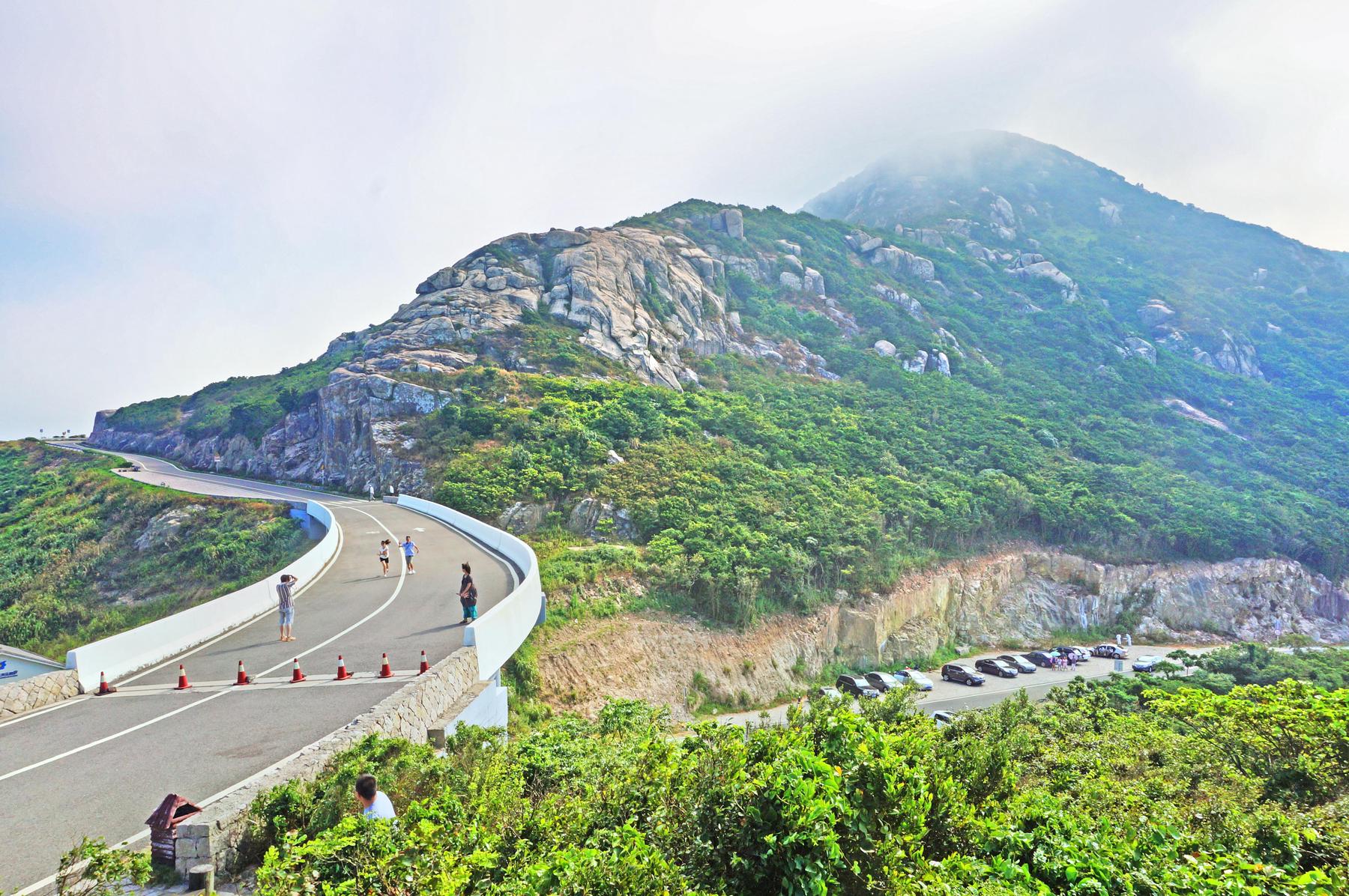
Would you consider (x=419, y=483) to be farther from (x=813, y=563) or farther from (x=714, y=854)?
(x=714, y=854)

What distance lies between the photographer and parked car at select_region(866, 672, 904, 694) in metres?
27.0

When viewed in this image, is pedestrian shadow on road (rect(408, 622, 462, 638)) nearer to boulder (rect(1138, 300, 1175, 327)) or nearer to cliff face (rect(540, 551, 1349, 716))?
cliff face (rect(540, 551, 1349, 716))

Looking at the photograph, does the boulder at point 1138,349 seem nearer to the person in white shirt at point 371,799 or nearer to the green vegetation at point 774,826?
the green vegetation at point 774,826

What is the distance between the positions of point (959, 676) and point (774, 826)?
2970cm

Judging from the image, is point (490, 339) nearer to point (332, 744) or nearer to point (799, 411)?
point (799, 411)

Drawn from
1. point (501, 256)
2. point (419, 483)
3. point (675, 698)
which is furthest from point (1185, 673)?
point (501, 256)

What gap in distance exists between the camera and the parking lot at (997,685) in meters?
25.6

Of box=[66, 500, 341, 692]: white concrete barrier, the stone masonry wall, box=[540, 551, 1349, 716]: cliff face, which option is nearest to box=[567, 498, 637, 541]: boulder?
box=[540, 551, 1349, 716]: cliff face

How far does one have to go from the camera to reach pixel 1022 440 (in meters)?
48.2

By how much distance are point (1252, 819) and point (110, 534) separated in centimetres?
3794

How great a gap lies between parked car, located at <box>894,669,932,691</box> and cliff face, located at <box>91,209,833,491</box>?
2508 centimetres

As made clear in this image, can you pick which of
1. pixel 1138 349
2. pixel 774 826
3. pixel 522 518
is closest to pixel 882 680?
pixel 522 518

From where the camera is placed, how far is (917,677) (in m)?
28.5

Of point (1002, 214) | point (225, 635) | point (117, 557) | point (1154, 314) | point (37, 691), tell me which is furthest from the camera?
point (1002, 214)
